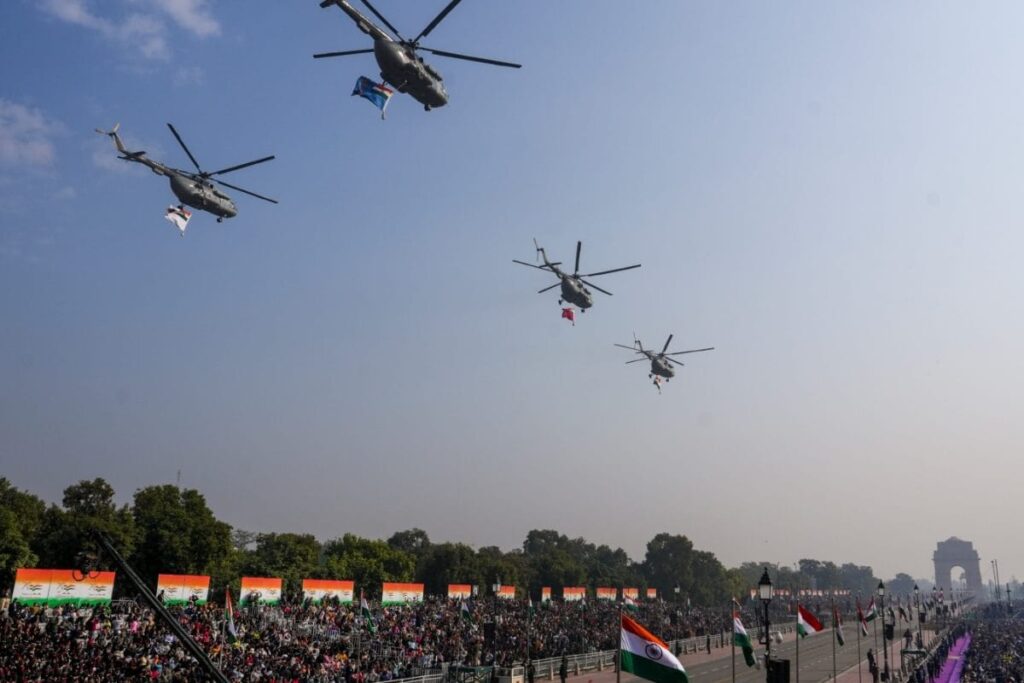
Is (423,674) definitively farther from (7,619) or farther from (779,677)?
(779,677)

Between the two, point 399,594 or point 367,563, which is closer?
point 399,594

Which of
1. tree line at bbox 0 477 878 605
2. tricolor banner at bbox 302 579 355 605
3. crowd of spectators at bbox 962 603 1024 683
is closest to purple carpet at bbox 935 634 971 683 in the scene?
crowd of spectators at bbox 962 603 1024 683

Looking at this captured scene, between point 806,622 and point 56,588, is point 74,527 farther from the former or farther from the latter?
point 806,622

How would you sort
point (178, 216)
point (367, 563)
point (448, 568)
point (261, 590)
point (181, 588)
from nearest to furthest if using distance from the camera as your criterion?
point (178, 216) → point (181, 588) → point (261, 590) → point (367, 563) → point (448, 568)

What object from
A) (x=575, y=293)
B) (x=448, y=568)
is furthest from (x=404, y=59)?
(x=448, y=568)

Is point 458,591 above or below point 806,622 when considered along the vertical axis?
below

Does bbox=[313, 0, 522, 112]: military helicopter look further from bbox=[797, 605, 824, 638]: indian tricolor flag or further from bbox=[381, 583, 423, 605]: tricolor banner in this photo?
bbox=[381, 583, 423, 605]: tricolor banner

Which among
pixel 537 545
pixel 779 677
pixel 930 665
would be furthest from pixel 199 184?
pixel 537 545
